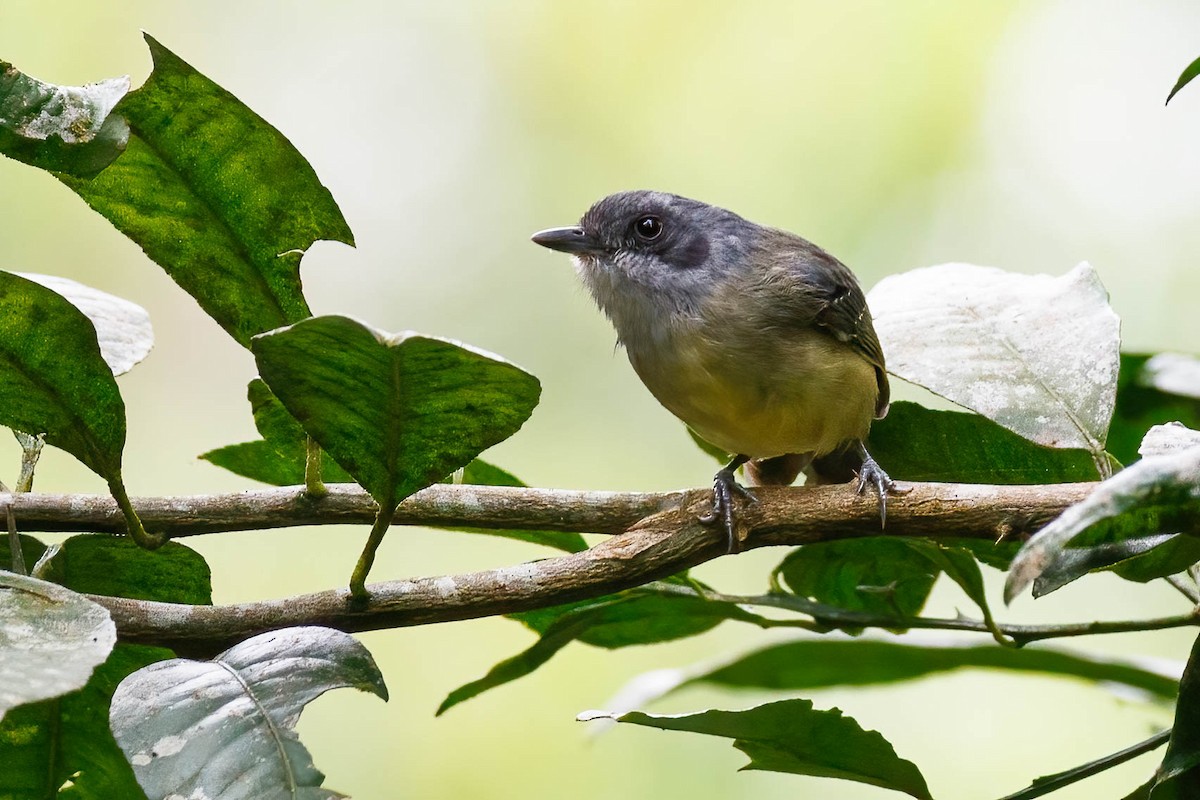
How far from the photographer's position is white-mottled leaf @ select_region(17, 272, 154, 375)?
5.93 ft

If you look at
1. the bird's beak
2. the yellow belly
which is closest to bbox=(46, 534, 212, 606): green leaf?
the yellow belly

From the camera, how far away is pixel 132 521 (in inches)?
61.1

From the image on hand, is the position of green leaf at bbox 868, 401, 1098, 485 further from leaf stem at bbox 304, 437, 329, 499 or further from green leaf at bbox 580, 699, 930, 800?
leaf stem at bbox 304, 437, 329, 499

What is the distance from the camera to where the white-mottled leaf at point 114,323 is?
181cm

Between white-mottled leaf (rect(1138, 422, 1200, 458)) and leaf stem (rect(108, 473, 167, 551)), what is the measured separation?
50.8 inches

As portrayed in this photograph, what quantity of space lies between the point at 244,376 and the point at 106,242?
1.11 m

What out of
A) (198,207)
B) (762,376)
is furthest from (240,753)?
(762,376)

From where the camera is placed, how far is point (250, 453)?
2061 mm

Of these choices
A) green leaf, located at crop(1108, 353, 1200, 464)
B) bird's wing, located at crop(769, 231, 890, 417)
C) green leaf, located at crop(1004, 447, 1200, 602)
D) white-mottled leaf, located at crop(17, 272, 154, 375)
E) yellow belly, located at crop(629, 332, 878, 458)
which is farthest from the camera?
bird's wing, located at crop(769, 231, 890, 417)

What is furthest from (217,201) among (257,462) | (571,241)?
(571,241)

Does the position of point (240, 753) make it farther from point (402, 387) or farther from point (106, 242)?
point (106, 242)

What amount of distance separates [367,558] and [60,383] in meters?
0.48

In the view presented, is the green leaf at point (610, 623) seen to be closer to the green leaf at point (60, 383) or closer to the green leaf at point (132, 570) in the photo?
the green leaf at point (132, 570)

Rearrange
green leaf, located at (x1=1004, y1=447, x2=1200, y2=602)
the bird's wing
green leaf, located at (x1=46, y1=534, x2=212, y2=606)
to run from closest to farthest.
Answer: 1. green leaf, located at (x1=1004, y1=447, x2=1200, y2=602)
2. green leaf, located at (x1=46, y1=534, x2=212, y2=606)
3. the bird's wing
